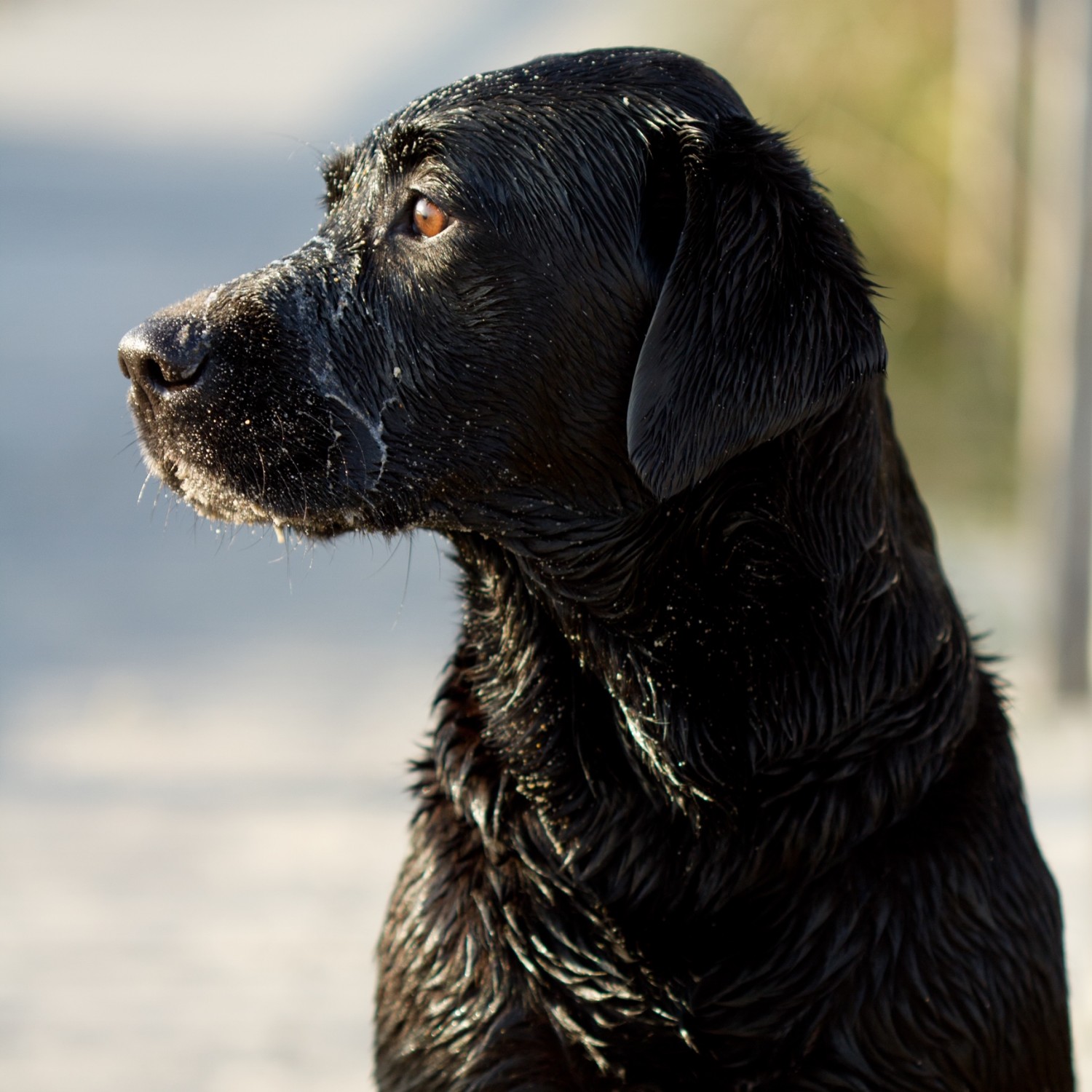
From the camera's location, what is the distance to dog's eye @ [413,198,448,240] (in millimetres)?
2512

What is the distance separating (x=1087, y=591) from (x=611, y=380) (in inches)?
174

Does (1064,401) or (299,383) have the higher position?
A: (1064,401)

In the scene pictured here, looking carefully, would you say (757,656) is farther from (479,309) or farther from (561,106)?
(561,106)

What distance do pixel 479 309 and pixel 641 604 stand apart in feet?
1.73

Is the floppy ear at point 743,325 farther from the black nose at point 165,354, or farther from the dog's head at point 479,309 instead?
the black nose at point 165,354

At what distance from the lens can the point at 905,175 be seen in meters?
9.88

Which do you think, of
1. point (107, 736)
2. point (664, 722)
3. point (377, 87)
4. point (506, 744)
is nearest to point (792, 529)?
point (664, 722)

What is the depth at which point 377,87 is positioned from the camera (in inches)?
698

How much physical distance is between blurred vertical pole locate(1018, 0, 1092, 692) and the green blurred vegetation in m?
2.04

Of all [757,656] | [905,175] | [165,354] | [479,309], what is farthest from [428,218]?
[905,175]

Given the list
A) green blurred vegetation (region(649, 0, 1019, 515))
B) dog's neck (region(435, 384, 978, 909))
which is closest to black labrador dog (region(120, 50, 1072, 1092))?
dog's neck (region(435, 384, 978, 909))

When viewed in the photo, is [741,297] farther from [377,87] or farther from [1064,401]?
[377,87]

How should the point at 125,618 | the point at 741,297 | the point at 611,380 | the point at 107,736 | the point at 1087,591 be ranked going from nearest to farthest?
the point at 741,297, the point at 611,380, the point at 107,736, the point at 1087,591, the point at 125,618

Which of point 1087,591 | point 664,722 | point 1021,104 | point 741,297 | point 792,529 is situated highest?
point 1021,104
